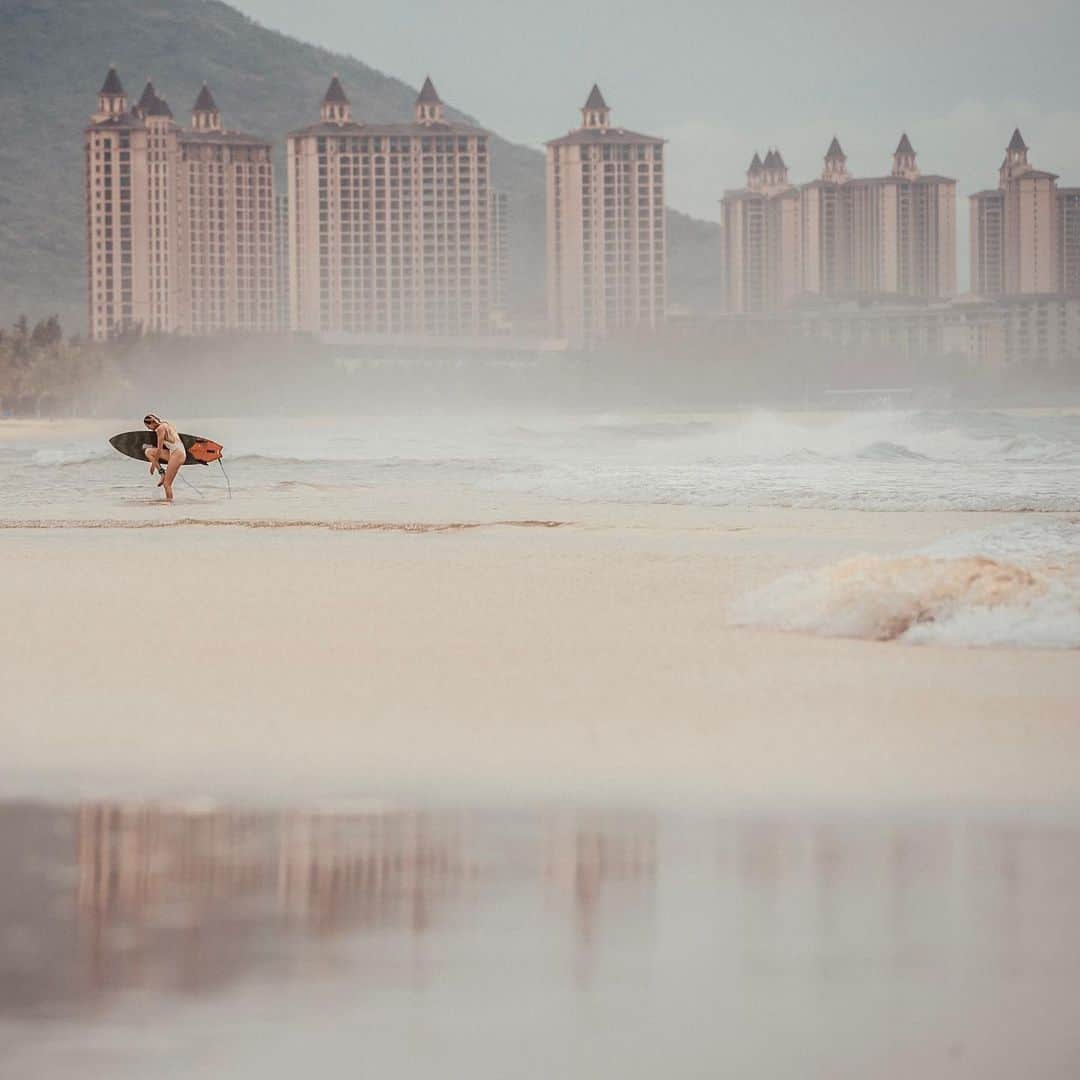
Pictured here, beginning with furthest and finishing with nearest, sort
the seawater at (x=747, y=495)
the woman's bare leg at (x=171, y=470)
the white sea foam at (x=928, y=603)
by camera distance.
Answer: the woman's bare leg at (x=171, y=470) → the seawater at (x=747, y=495) → the white sea foam at (x=928, y=603)

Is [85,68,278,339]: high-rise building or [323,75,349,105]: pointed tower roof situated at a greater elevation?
[323,75,349,105]: pointed tower roof

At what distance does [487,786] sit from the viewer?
6621 millimetres

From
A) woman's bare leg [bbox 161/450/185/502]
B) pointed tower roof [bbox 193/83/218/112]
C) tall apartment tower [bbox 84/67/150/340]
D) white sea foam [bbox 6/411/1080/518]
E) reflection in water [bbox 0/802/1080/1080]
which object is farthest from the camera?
pointed tower roof [bbox 193/83/218/112]

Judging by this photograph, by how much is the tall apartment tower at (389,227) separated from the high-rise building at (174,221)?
5.14 meters

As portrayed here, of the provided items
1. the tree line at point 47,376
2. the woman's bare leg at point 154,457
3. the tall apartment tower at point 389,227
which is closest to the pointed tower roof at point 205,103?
the tall apartment tower at point 389,227

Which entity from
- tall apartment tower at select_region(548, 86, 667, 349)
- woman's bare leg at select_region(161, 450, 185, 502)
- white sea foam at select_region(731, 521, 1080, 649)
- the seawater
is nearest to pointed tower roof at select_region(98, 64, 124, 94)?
tall apartment tower at select_region(548, 86, 667, 349)

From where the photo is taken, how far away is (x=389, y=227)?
573 feet

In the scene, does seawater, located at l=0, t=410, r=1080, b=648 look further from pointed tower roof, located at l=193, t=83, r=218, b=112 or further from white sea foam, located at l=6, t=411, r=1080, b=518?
pointed tower roof, located at l=193, t=83, r=218, b=112

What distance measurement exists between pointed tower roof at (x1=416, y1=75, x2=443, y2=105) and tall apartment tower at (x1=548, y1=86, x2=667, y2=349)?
12.0 m

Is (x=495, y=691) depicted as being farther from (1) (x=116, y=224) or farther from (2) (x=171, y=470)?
(1) (x=116, y=224)

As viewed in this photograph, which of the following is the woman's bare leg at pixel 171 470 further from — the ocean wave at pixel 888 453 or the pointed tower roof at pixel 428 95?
the pointed tower roof at pixel 428 95

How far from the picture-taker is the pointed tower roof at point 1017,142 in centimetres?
19415

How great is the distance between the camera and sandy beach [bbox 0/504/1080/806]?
681 cm

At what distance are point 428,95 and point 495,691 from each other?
17576cm
